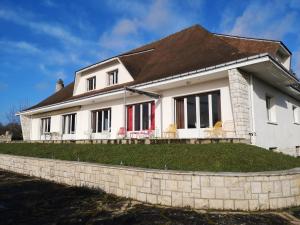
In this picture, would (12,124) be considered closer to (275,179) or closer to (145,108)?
(145,108)

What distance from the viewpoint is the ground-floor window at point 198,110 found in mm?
12836

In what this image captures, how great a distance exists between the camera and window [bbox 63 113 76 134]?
22.0 meters

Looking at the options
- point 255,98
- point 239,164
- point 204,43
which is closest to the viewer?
point 239,164

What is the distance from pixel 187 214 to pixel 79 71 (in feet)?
58.1

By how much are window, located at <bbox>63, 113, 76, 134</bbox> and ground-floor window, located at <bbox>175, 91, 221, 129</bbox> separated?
1139 cm

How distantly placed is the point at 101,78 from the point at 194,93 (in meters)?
9.16

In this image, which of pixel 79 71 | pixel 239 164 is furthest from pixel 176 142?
pixel 79 71

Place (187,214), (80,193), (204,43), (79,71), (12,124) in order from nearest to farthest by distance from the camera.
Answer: (187,214), (80,193), (204,43), (79,71), (12,124)

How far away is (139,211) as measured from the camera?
256 inches

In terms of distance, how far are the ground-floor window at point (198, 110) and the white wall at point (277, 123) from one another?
1934 mm

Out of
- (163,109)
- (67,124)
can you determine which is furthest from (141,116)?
(67,124)

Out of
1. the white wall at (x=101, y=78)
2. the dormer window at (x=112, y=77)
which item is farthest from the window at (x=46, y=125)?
the dormer window at (x=112, y=77)

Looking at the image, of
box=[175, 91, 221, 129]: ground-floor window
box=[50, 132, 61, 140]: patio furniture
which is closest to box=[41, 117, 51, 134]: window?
box=[50, 132, 61, 140]: patio furniture

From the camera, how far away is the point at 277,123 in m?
14.6
